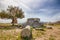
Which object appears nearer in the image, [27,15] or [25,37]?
[25,37]

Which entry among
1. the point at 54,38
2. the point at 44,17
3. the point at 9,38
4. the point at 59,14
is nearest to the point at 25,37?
the point at 9,38

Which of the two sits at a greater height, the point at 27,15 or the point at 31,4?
the point at 31,4

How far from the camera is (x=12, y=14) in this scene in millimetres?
8547

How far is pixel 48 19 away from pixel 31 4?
0.92 metres

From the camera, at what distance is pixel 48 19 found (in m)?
6.30

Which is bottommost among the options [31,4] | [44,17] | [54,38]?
[54,38]

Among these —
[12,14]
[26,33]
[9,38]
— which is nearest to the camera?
[26,33]

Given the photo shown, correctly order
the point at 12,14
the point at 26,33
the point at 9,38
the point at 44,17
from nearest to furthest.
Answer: the point at 26,33, the point at 9,38, the point at 44,17, the point at 12,14

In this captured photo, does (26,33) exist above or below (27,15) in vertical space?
below

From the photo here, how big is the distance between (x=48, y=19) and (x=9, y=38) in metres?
1.79

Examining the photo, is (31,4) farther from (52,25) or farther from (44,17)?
(52,25)

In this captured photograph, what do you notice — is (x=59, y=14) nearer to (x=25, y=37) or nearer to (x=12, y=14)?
(x=25, y=37)

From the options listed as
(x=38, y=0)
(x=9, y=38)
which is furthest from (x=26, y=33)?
(x=38, y=0)

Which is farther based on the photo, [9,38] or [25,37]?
[9,38]
